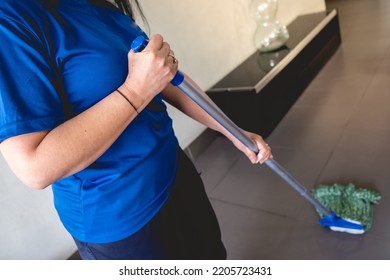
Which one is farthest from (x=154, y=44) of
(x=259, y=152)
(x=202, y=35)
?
(x=202, y=35)

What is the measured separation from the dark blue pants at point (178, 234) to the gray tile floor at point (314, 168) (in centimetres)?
51

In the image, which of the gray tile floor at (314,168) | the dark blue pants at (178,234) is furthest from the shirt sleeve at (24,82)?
the gray tile floor at (314,168)

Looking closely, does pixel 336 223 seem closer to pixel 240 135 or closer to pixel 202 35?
pixel 240 135

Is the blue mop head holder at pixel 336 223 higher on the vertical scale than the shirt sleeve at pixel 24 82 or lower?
lower

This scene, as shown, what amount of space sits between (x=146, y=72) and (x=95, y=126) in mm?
117

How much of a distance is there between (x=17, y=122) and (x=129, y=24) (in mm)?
342

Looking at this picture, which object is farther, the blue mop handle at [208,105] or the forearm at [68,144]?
the blue mop handle at [208,105]

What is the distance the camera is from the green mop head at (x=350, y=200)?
1.24 metres

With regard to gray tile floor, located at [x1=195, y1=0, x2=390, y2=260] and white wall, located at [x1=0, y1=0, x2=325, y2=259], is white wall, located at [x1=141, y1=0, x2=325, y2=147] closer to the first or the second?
white wall, located at [x1=0, y1=0, x2=325, y2=259]

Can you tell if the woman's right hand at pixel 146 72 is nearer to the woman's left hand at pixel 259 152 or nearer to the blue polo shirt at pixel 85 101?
the blue polo shirt at pixel 85 101

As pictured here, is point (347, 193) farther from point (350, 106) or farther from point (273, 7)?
point (273, 7)

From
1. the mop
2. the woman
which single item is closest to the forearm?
the woman

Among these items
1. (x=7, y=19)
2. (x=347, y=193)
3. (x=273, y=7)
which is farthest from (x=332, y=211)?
(x=273, y=7)

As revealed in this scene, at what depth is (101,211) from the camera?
1.99 feet
